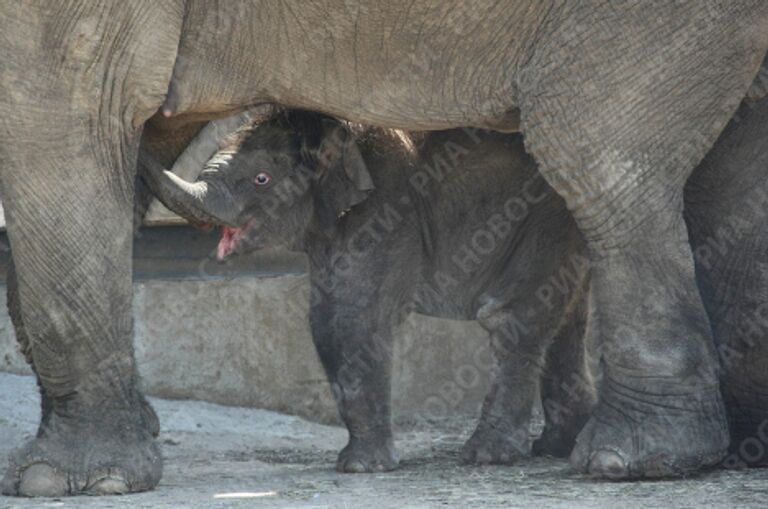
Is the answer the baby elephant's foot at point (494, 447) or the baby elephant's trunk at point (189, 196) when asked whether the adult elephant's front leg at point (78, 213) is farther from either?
the baby elephant's foot at point (494, 447)

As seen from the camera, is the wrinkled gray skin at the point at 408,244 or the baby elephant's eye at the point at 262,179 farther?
the baby elephant's eye at the point at 262,179

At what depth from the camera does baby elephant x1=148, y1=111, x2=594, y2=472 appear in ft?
22.4

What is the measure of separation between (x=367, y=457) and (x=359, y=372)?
30 cm

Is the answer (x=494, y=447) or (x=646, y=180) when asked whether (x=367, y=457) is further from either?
(x=646, y=180)

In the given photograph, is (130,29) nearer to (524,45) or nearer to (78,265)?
(78,265)

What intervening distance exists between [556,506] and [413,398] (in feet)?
10.1

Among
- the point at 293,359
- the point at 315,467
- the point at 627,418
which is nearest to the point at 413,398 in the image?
the point at 293,359

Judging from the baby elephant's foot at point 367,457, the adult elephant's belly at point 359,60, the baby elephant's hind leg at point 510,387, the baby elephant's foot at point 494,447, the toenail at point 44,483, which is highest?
the adult elephant's belly at point 359,60

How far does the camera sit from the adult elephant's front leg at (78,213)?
5742 millimetres

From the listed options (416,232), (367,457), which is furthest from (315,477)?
(416,232)

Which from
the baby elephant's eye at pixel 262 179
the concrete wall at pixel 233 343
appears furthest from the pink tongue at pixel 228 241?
the concrete wall at pixel 233 343

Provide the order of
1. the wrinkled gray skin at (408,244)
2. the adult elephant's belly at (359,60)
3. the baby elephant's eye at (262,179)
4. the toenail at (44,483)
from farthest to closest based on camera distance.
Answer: the baby elephant's eye at (262,179)
the wrinkled gray skin at (408,244)
the adult elephant's belly at (359,60)
the toenail at (44,483)

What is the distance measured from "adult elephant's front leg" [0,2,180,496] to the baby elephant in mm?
939

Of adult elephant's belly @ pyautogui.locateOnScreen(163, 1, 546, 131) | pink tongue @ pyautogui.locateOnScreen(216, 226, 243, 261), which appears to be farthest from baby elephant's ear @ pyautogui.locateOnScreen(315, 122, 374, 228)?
adult elephant's belly @ pyautogui.locateOnScreen(163, 1, 546, 131)
